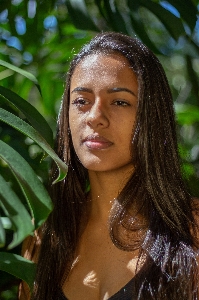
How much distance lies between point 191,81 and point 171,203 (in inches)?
31.9

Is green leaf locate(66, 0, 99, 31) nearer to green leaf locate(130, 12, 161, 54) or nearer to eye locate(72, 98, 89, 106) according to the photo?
green leaf locate(130, 12, 161, 54)

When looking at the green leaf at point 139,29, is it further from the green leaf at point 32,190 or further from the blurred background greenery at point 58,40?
the green leaf at point 32,190

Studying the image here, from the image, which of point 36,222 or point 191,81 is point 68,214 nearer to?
point 36,222

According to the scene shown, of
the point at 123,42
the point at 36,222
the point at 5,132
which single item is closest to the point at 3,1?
the point at 5,132

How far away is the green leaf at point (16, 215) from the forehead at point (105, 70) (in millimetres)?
487

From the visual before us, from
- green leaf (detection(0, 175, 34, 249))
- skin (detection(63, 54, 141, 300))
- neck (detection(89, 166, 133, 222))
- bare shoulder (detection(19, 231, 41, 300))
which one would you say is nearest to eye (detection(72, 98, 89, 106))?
skin (detection(63, 54, 141, 300))

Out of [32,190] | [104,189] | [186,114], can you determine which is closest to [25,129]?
[32,190]

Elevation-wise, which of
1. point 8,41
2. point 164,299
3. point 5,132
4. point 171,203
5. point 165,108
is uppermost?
point 8,41

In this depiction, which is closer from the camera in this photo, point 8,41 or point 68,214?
point 68,214

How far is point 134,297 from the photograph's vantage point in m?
1.19

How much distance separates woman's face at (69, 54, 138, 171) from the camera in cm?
123

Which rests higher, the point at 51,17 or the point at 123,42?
the point at 51,17

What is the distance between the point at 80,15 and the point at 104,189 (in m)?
0.45

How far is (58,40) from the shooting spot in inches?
71.4
